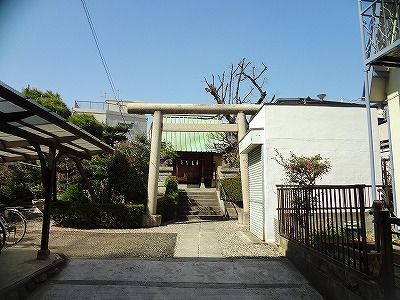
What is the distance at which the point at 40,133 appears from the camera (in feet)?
24.0

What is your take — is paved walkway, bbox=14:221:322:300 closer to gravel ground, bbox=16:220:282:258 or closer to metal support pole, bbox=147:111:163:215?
gravel ground, bbox=16:220:282:258

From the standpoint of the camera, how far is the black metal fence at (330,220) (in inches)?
186

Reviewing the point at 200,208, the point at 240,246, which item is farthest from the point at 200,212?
the point at 240,246

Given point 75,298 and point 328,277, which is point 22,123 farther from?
point 328,277

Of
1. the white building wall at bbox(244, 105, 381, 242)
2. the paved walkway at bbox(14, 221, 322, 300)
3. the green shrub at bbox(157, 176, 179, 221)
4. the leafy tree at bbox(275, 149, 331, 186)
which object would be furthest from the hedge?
the leafy tree at bbox(275, 149, 331, 186)

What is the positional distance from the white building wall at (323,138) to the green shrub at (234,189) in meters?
7.06

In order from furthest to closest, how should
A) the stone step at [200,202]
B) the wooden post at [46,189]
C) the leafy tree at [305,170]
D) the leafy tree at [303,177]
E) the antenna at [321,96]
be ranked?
the stone step at [200,202]
the antenna at [321,96]
the leafy tree at [305,170]
the wooden post at [46,189]
the leafy tree at [303,177]

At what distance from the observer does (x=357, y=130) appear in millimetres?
10305

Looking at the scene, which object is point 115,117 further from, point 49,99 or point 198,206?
point 198,206

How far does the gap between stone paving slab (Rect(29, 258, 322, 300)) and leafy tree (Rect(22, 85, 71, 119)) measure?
1376 cm

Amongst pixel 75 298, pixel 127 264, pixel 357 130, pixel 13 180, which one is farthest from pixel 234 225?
pixel 13 180

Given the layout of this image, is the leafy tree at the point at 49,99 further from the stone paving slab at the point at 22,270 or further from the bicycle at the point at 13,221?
the stone paving slab at the point at 22,270

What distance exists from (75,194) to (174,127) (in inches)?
199

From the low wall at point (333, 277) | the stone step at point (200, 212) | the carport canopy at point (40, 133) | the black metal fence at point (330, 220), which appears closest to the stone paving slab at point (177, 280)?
the low wall at point (333, 277)
